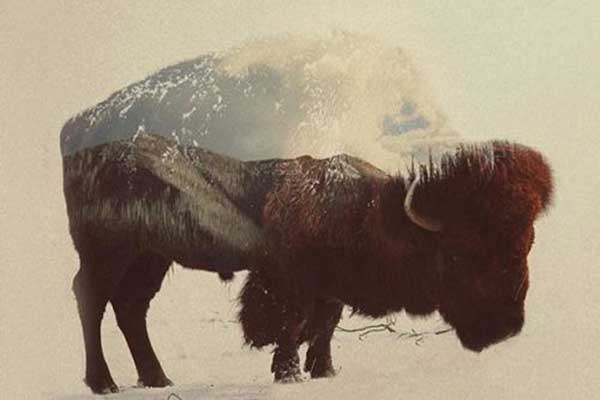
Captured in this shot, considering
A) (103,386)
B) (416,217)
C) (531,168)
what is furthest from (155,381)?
(531,168)

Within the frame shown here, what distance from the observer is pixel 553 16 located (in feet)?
5.80

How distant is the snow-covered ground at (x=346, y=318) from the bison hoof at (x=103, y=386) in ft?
0.05

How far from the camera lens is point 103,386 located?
1.80 m

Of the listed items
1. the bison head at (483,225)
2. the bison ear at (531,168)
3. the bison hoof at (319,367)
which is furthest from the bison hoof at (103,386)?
the bison ear at (531,168)

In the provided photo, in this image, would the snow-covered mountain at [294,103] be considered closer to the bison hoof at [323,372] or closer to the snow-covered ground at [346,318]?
the snow-covered ground at [346,318]

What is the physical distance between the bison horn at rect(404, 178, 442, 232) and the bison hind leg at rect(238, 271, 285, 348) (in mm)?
272

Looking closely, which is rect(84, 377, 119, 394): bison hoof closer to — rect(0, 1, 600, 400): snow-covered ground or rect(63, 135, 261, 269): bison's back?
rect(0, 1, 600, 400): snow-covered ground

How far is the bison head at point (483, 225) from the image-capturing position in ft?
5.54

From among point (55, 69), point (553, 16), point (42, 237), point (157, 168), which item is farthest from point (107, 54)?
point (553, 16)

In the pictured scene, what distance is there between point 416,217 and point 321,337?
0.26 metres

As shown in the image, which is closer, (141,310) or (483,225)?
(483,225)

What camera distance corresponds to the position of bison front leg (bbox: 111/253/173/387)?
178cm

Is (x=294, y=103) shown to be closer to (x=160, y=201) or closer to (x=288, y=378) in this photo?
(x=160, y=201)

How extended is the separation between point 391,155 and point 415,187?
7cm
